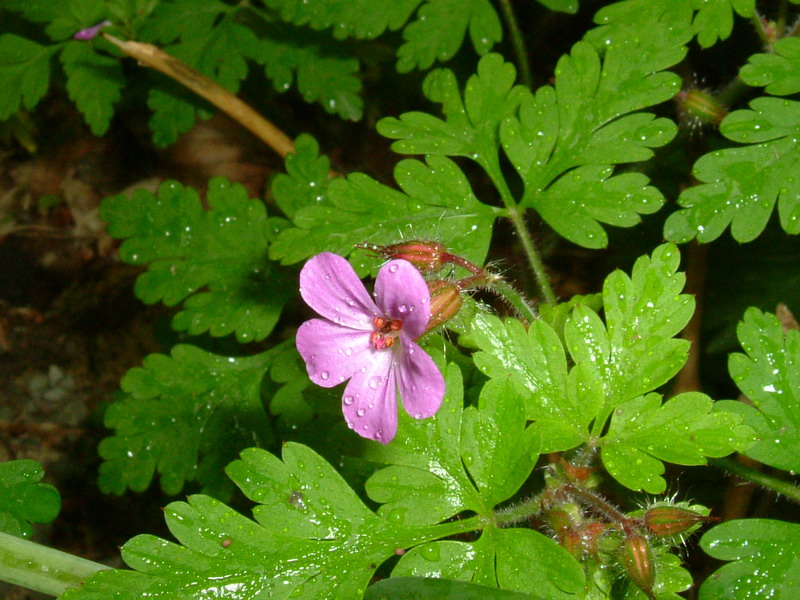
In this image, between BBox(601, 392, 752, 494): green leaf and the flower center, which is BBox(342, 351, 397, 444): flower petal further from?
BBox(601, 392, 752, 494): green leaf

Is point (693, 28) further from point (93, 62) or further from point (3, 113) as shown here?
point (3, 113)

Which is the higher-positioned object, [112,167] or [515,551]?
[515,551]

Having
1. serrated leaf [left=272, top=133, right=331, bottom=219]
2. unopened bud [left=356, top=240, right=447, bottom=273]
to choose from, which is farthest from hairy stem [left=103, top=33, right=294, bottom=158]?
unopened bud [left=356, top=240, right=447, bottom=273]

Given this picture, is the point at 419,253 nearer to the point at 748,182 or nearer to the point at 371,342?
the point at 371,342

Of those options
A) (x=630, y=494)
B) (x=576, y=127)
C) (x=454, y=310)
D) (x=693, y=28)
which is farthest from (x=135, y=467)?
(x=693, y=28)

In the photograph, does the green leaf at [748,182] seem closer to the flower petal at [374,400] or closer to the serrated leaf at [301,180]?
the flower petal at [374,400]

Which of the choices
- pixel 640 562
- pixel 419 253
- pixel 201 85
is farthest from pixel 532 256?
pixel 201 85

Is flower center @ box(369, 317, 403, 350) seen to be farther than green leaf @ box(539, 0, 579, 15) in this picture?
No
